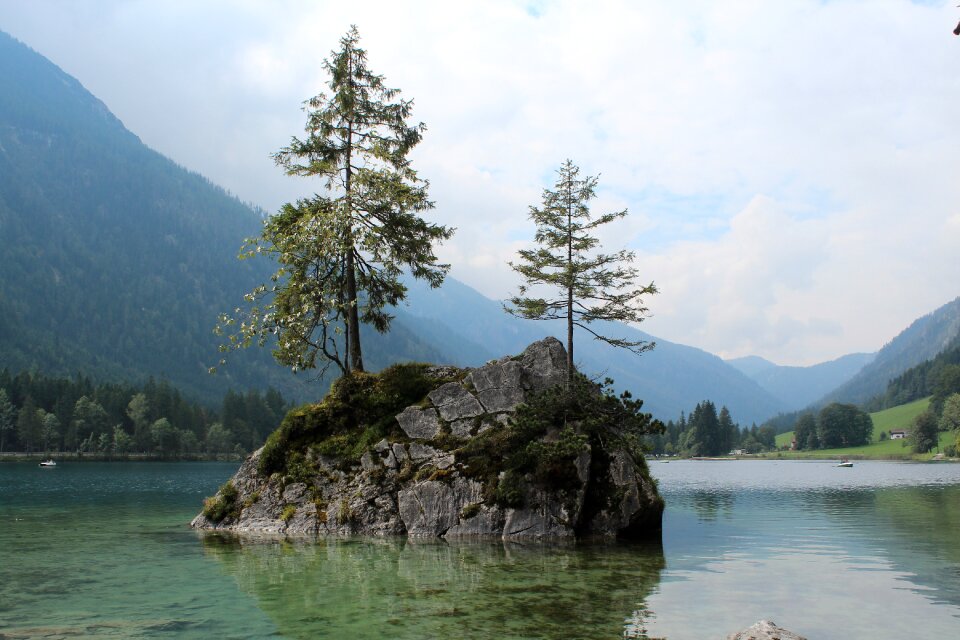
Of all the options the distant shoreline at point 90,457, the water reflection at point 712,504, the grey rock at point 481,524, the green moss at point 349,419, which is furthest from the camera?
the distant shoreline at point 90,457

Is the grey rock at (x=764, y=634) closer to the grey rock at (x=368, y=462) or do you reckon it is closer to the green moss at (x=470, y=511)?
the green moss at (x=470, y=511)

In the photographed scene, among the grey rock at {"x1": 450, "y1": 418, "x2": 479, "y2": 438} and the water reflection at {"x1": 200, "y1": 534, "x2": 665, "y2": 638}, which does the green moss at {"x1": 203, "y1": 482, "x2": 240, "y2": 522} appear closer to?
the water reflection at {"x1": 200, "y1": 534, "x2": 665, "y2": 638}

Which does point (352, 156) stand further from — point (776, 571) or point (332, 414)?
point (776, 571)

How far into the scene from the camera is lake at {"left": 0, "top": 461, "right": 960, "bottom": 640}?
13773mm

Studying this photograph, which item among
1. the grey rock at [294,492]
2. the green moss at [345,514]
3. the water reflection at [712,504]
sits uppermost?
the grey rock at [294,492]

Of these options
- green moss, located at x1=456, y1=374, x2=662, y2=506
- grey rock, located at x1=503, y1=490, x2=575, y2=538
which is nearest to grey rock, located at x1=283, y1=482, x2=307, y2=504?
green moss, located at x1=456, y1=374, x2=662, y2=506

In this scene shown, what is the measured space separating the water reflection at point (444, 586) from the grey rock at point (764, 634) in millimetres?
1967

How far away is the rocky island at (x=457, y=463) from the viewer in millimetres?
27125

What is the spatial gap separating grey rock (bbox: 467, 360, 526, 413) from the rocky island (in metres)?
0.05

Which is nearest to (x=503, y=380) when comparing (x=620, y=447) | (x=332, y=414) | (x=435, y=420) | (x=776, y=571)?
(x=435, y=420)

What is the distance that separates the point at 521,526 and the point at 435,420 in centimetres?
649

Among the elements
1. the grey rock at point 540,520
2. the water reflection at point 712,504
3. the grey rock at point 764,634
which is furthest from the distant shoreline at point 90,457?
the grey rock at point 764,634

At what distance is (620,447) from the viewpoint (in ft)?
94.1

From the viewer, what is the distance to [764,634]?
11.7m
